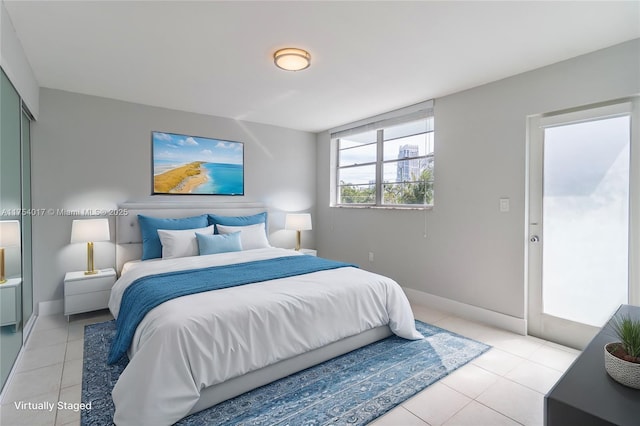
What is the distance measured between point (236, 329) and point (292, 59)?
209 centimetres

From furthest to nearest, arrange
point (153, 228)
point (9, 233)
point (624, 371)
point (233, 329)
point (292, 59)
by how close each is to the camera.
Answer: point (153, 228) → point (292, 59) → point (9, 233) → point (233, 329) → point (624, 371)

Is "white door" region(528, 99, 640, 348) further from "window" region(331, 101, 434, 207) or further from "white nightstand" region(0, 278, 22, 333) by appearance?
"white nightstand" region(0, 278, 22, 333)

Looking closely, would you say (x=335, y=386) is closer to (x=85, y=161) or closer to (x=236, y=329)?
(x=236, y=329)

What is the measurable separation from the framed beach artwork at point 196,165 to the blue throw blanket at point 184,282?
168 cm

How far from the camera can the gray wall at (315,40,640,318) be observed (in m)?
2.62

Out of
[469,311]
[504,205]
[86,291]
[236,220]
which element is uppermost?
[504,205]

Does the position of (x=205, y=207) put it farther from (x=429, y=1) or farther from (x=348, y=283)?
(x=429, y=1)

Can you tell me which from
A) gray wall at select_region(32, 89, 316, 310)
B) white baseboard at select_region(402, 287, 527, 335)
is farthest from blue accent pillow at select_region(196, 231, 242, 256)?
white baseboard at select_region(402, 287, 527, 335)

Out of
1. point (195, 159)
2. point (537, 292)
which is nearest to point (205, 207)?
point (195, 159)

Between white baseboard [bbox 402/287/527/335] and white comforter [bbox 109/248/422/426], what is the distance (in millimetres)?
920

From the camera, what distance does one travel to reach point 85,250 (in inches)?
→ 143

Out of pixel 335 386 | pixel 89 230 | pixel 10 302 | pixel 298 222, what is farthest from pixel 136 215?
pixel 335 386

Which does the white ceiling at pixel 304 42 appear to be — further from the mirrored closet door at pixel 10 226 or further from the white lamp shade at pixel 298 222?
the white lamp shade at pixel 298 222

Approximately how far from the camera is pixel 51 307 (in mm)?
3451
